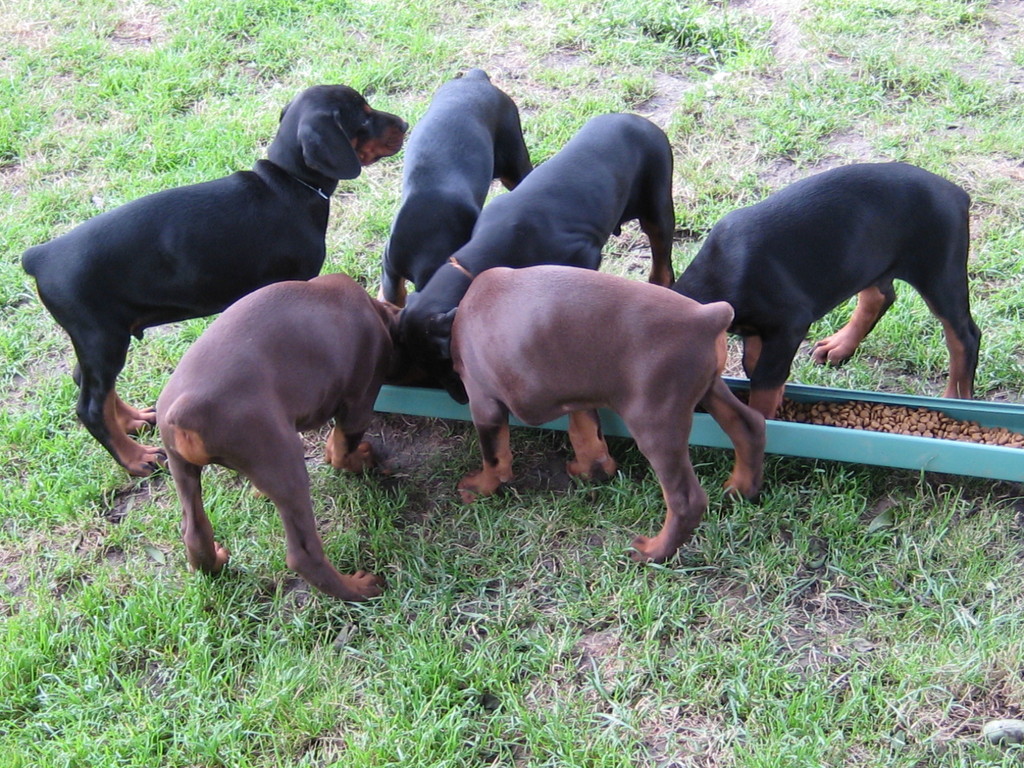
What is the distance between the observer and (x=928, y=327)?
4531mm

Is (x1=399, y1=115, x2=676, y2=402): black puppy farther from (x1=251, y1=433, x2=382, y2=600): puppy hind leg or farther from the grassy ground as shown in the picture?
(x1=251, y1=433, x2=382, y2=600): puppy hind leg

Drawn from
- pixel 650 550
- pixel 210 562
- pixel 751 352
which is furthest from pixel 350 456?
pixel 751 352

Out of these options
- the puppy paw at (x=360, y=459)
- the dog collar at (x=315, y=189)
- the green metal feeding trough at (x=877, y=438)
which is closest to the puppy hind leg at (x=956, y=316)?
the green metal feeding trough at (x=877, y=438)

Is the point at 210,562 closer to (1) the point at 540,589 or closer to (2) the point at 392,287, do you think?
(1) the point at 540,589

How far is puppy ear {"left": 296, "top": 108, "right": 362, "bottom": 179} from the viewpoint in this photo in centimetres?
→ 428

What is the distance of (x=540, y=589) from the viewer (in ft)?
11.8

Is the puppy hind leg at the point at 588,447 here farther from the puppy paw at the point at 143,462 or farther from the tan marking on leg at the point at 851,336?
Result: the puppy paw at the point at 143,462

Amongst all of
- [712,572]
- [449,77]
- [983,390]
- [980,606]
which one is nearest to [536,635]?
[712,572]

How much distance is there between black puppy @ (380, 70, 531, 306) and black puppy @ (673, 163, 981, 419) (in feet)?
4.00

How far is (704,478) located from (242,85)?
14.5ft

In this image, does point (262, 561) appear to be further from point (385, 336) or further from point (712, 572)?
point (712, 572)

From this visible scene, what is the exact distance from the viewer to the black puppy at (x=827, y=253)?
3.76 m

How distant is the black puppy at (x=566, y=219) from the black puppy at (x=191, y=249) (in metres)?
0.68

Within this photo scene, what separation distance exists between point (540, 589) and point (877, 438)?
53.6 inches
